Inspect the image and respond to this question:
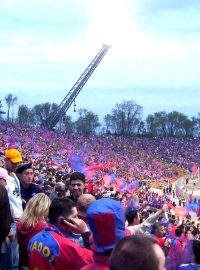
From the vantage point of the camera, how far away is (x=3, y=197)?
4309mm

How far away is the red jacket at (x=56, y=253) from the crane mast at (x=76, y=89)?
62.8m

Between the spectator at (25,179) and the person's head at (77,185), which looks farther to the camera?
the spectator at (25,179)

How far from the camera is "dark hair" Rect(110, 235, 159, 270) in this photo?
192 centimetres

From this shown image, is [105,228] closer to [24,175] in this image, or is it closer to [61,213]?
[61,213]

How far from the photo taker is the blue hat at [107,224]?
254cm

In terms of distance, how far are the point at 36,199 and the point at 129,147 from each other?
6027 cm

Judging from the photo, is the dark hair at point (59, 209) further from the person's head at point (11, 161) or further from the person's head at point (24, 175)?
the person's head at point (24, 175)

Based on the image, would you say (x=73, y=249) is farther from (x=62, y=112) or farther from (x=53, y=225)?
(x=62, y=112)

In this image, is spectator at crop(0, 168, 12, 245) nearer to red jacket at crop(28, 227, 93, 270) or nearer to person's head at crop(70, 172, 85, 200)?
red jacket at crop(28, 227, 93, 270)

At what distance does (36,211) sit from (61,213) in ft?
2.45

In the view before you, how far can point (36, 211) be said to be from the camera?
13.6 ft

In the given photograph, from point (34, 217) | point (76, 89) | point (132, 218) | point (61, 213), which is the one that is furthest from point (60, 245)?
point (76, 89)

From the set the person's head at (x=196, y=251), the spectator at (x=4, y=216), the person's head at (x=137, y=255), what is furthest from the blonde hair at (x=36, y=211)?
the person's head at (x=137, y=255)

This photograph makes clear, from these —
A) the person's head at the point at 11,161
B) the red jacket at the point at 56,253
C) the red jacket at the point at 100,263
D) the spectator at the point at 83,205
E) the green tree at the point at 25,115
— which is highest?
the green tree at the point at 25,115
